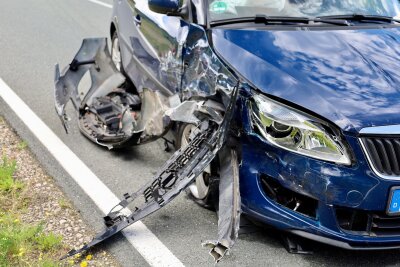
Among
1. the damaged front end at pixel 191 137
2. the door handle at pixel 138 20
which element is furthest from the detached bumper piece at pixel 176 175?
the door handle at pixel 138 20

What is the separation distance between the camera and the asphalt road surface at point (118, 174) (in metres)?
3.69

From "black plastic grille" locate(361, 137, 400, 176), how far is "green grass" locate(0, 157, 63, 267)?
2039mm

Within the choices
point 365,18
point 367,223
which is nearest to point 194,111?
point 367,223

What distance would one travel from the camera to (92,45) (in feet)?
19.8

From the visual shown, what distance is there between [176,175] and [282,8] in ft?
5.24

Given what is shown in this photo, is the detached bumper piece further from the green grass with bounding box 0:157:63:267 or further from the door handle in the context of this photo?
the door handle

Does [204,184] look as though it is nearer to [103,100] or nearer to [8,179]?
[8,179]

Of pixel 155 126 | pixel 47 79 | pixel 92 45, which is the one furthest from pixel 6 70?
pixel 155 126

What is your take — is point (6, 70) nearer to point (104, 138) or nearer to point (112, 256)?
point (104, 138)

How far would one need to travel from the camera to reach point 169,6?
14.7 feet

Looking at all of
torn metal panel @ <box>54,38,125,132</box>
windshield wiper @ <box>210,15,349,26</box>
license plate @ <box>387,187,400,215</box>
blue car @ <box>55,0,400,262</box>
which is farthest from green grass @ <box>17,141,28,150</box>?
license plate @ <box>387,187,400,215</box>

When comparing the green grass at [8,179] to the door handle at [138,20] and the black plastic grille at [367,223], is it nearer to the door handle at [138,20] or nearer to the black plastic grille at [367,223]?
the door handle at [138,20]

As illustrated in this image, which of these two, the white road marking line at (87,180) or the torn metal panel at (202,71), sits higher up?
the torn metal panel at (202,71)

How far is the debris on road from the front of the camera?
3635 millimetres
